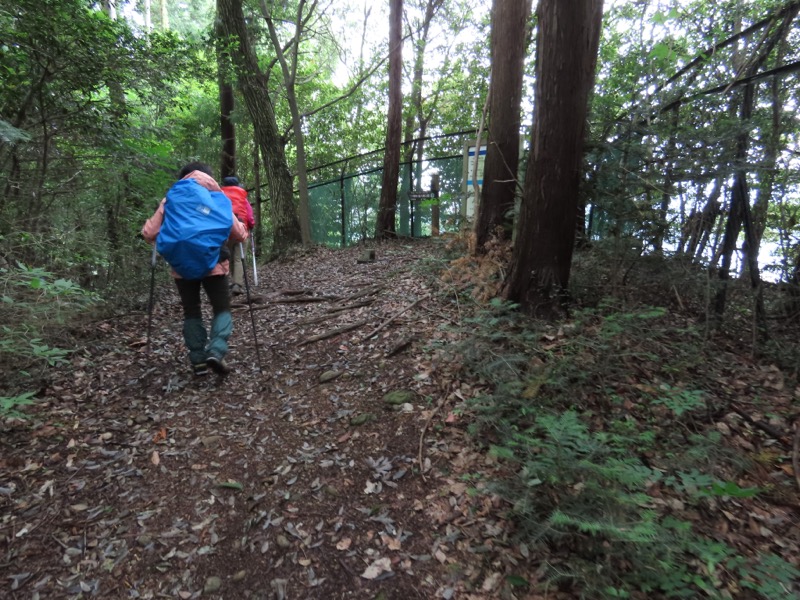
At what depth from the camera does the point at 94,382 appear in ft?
13.4

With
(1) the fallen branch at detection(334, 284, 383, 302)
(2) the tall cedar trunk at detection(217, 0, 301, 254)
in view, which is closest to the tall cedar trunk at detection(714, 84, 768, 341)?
(1) the fallen branch at detection(334, 284, 383, 302)

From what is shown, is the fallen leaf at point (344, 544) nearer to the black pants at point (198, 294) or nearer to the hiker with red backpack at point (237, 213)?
the black pants at point (198, 294)

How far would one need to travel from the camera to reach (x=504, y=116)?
246 inches

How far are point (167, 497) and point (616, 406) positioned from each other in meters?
3.12

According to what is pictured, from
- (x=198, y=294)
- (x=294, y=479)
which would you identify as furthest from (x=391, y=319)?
(x=294, y=479)

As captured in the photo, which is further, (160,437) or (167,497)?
(160,437)

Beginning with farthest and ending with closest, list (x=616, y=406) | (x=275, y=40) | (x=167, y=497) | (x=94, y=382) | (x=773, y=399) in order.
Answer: (x=275, y=40) → (x=94, y=382) → (x=773, y=399) → (x=616, y=406) → (x=167, y=497)

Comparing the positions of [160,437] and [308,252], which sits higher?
[308,252]

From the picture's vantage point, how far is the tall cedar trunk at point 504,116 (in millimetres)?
6152

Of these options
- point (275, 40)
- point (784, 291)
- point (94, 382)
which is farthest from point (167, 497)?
point (275, 40)

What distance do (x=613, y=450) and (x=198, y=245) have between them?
346 cm

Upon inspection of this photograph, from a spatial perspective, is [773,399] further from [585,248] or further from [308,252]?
[308,252]

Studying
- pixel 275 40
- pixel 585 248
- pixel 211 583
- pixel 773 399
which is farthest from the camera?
pixel 275 40

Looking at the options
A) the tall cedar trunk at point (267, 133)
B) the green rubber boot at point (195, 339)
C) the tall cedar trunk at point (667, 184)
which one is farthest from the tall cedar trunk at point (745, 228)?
the tall cedar trunk at point (267, 133)
